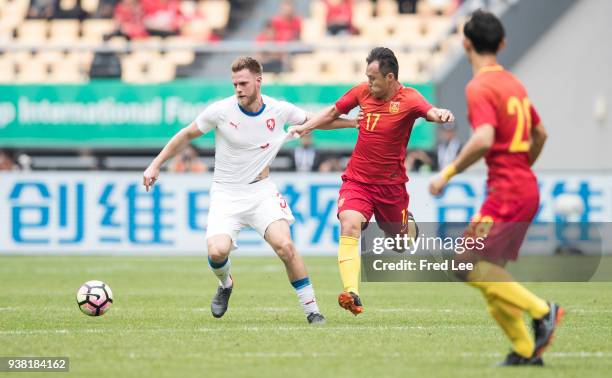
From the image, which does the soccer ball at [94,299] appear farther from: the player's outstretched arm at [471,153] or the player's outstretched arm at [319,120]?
the player's outstretched arm at [471,153]

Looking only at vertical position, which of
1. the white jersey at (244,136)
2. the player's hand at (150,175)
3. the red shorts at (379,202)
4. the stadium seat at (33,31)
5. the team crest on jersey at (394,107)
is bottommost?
the red shorts at (379,202)

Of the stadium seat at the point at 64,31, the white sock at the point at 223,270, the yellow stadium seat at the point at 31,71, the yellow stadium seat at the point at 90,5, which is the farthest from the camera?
the yellow stadium seat at the point at 90,5

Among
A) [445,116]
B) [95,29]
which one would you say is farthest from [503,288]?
[95,29]

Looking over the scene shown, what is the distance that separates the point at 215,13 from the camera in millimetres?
26094

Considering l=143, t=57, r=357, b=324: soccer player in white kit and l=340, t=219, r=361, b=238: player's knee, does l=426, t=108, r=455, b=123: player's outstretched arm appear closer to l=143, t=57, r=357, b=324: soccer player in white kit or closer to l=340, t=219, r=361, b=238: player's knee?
l=143, t=57, r=357, b=324: soccer player in white kit

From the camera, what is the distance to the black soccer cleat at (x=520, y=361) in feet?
24.8

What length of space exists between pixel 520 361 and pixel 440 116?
292cm

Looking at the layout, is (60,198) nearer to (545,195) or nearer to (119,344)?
(545,195)

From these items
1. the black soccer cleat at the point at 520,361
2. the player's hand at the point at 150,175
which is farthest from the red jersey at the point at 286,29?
the black soccer cleat at the point at 520,361

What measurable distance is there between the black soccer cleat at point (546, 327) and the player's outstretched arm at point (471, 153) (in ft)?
3.37

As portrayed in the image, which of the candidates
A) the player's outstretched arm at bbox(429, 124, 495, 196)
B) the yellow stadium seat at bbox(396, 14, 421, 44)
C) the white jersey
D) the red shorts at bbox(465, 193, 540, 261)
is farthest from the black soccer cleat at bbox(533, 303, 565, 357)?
the yellow stadium seat at bbox(396, 14, 421, 44)

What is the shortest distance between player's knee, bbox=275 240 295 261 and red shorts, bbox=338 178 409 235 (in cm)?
66

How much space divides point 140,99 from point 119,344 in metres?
14.4

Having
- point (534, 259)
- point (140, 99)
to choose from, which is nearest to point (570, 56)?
point (534, 259)
